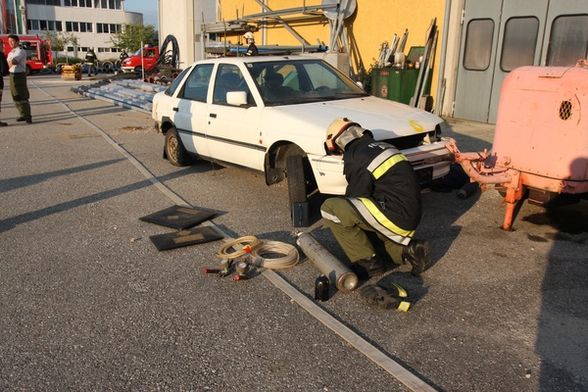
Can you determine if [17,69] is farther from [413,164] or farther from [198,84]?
[413,164]

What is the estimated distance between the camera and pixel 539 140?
5262 millimetres

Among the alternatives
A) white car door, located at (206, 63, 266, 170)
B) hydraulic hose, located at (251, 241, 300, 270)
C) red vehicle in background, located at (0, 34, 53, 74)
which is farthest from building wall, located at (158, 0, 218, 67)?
hydraulic hose, located at (251, 241, 300, 270)

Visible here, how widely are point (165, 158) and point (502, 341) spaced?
665 cm

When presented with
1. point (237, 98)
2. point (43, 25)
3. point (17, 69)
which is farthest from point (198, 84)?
point (43, 25)

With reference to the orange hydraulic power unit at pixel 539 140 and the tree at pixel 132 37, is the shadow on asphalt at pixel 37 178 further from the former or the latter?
the tree at pixel 132 37

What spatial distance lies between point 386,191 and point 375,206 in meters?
0.15

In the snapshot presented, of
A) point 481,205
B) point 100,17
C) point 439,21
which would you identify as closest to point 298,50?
point 439,21

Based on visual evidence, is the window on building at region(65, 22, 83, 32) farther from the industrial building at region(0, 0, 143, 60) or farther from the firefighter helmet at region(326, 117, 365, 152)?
the firefighter helmet at region(326, 117, 365, 152)

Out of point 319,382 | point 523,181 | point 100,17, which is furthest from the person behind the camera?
point 100,17

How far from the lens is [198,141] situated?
24.8 feet

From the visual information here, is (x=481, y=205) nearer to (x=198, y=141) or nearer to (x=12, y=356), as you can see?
(x=198, y=141)

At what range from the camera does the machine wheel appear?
319 inches

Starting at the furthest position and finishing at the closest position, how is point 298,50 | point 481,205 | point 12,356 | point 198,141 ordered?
point 298,50
point 198,141
point 481,205
point 12,356

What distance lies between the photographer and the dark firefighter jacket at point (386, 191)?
13.8 feet
